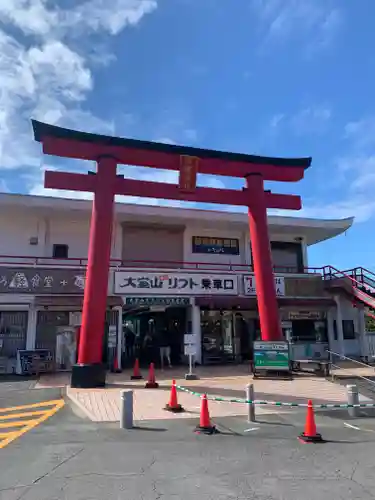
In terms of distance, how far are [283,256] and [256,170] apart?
30.3ft

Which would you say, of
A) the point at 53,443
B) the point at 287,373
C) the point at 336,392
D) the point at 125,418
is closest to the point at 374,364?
the point at 287,373

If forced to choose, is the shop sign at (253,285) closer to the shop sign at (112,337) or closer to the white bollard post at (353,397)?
the shop sign at (112,337)

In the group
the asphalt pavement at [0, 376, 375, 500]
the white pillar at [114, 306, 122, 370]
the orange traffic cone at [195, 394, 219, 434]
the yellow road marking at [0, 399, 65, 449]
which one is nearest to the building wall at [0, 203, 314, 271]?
the white pillar at [114, 306, 122, 370]

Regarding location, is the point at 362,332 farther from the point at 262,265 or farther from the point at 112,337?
the point at 112,337

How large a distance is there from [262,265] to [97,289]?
637 centimetres

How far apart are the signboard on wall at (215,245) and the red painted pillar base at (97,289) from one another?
904 centimetres

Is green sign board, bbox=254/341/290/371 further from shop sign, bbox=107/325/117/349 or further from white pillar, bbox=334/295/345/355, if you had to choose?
white pillar, bbox=334/295/345/355

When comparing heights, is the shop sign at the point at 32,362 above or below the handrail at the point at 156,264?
below

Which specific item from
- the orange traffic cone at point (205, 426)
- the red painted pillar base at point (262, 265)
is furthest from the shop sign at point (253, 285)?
the orange traffic cone at point (205, 426)

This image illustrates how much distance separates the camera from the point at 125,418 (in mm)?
8336

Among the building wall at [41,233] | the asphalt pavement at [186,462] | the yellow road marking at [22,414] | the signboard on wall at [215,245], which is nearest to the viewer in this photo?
the asphalt pavement at [186,462]

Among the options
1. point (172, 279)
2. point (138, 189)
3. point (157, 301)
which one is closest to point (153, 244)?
point (172, 279)

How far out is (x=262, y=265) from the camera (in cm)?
1606

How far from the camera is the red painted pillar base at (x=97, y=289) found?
13.2 m
